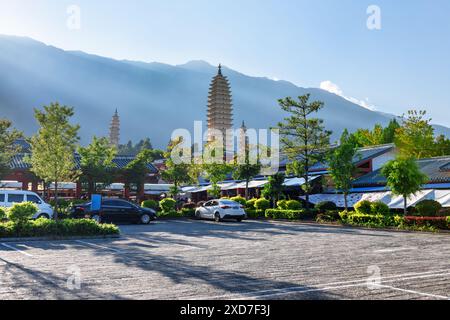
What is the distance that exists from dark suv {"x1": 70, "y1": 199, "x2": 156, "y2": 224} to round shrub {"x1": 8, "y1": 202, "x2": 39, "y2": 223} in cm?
886

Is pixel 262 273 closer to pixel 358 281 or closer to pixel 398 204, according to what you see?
pixel 358 281

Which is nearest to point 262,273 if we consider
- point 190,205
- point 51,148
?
point 51,148

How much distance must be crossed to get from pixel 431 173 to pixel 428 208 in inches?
349

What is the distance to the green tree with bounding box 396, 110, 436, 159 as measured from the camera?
5309 cm

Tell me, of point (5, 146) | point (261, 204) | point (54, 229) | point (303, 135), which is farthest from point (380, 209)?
point (5, 146)

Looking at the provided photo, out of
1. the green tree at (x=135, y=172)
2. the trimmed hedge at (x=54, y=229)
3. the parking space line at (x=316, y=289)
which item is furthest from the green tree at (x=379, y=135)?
the parking space line at (x=316, y=289)

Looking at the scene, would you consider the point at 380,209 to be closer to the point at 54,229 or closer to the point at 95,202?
the point at 95,202

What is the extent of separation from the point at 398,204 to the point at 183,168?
1936cm

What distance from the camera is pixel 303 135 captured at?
36281 mm

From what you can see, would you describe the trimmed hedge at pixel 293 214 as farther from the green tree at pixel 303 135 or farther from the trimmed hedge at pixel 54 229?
the trimmed hedge at pixel 54 229

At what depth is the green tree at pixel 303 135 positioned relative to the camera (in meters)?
35.8

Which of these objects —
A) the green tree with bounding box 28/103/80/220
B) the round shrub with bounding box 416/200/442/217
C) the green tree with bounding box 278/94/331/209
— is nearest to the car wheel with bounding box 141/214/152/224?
the green tree with bounding box 28/103/80/220

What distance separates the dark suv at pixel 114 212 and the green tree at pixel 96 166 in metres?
10.4

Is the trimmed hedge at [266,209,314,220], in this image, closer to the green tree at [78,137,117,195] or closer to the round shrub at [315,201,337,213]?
the round shrub at [315,201,337,213]
